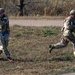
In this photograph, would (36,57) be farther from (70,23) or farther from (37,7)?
(37,7)

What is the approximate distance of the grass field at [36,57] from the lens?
10219mm

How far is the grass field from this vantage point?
33.5ft

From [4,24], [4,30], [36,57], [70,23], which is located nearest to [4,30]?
[4,30]

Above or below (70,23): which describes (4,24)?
above

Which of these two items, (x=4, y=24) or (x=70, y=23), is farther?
(x=70, y=23)

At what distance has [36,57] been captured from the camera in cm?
1198

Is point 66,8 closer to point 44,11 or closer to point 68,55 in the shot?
point 44,11

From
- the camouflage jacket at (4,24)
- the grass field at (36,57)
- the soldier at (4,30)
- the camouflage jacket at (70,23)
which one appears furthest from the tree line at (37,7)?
the camouflage jacket at (4,24)

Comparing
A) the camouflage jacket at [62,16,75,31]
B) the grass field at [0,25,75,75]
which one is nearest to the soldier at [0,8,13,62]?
the grass field at [0,25,75,75]

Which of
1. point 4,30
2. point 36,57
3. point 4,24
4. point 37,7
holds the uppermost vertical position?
point 4,24

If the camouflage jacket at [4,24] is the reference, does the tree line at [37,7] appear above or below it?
below

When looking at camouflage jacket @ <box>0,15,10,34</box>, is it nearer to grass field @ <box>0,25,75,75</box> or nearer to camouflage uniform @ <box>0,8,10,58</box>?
camouflage uniform @ <box>0,8,10,58</box>

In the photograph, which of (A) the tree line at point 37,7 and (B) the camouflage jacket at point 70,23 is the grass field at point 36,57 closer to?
(B) the camouflage jacket at point 70,23

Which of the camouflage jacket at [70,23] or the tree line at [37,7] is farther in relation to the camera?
the tree line at [37,7]
